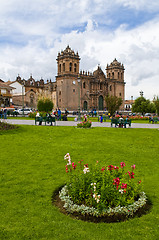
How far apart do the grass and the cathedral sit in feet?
131

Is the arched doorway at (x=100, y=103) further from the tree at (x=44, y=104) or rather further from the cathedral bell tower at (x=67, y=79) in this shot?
the tree at (x=44, y=104)

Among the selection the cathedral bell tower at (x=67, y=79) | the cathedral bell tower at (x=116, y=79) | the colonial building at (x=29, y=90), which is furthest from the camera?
the cathedral bell tower at (x=116, y=79)

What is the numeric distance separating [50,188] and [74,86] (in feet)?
179

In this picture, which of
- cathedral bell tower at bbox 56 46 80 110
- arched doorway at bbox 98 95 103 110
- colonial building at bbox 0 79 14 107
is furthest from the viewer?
arched doorway at bbox 98 95 103 110

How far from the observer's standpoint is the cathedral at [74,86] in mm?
57688

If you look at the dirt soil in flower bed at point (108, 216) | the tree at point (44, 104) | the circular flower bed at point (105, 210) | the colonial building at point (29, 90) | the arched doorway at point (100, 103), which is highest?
the colonial building at point (29, 90)

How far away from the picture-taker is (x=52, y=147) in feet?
31.5

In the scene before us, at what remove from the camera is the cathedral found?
5769 cm

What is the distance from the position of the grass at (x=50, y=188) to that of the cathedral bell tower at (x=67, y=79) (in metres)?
47.9

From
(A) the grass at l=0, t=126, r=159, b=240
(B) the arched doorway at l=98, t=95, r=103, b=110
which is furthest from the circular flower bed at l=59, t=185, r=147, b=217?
(B) the arched doorway at l=98, t=95, r=103, b=110

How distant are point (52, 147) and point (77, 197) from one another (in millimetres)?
5365

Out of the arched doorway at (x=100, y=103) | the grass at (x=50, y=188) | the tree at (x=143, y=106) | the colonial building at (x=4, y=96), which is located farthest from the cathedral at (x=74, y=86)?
the grass at (x=50, y=188)

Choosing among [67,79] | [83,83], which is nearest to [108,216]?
[67,79]

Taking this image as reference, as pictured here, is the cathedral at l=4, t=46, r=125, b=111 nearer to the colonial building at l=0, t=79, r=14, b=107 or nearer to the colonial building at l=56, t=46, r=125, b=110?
the colonial building at l=56, t=46, r=125, b=110
